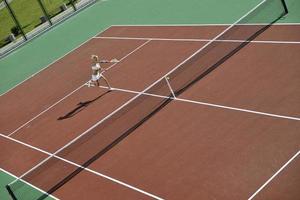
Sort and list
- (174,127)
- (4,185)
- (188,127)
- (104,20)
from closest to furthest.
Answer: (188,127)
(174,127)
(4,185)
(104,20)

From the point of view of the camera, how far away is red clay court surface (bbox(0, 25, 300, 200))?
10398 mm

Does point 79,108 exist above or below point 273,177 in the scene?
above

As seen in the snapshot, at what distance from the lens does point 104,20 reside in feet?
86.1

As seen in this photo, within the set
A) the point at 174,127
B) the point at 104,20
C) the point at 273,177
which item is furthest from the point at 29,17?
the point at 273,177

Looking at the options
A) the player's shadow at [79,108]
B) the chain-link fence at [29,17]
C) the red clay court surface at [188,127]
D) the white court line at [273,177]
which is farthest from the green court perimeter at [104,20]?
the white court line at [273,177]

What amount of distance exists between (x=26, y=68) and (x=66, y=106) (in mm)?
7494

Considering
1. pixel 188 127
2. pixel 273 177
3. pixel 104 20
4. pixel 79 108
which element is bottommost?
pixel 273 177

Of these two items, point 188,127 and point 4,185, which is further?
point 4,185

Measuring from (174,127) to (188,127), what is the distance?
44 centimetres

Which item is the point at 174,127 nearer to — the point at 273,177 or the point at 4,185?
the point at 273,177

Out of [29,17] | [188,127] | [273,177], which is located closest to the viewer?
[273,177]

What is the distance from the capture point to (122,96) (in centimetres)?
1644

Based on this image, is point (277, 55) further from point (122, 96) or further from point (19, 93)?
point (19, 93)

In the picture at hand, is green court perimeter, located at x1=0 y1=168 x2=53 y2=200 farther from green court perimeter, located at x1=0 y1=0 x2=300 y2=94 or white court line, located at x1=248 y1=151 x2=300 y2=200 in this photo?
green court perimeter, located at x1=0 y1=0 x2=300 y2=94
